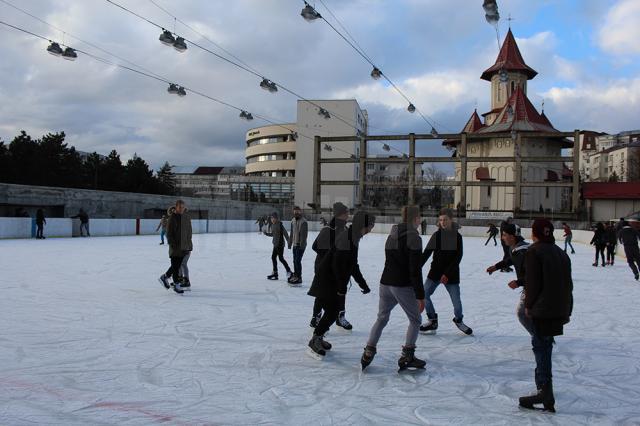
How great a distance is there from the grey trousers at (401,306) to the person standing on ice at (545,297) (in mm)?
977

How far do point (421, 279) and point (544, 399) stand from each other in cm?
126

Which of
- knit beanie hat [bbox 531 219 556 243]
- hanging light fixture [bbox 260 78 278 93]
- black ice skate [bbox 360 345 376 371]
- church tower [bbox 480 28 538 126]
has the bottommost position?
black ice skate [bbox 360 345 376 371]

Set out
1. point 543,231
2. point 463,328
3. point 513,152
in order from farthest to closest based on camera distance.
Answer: point 513,152
point 463,328
point 543,231

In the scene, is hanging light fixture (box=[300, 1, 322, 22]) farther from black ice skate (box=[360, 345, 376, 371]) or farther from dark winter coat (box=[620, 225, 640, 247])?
dark winter coat (box=[620, 225, 640, 247])

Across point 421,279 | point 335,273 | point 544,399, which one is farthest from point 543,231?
point 335,273

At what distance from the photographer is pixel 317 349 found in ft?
16.8

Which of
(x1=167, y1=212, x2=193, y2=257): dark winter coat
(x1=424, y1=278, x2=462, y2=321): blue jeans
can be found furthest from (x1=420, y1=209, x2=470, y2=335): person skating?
(x1=167, y1=212, x2=193, y2=257): dark winter coat

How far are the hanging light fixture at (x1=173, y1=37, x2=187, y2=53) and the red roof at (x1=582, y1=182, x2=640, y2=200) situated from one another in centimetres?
4705

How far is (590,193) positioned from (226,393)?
5239 centimetres

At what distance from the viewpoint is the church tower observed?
206 feet

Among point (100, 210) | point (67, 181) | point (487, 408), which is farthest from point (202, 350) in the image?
point (67, 181)

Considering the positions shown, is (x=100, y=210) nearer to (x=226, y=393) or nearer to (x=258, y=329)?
(x=258, y=329)

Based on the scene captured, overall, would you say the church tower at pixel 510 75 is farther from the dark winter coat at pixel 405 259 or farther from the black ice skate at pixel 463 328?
the dark winter coat at pixel 405 259

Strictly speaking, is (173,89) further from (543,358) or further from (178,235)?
(543,358)
